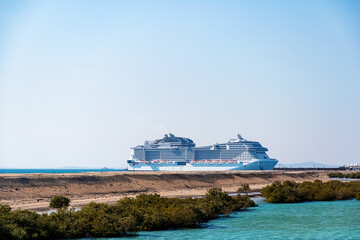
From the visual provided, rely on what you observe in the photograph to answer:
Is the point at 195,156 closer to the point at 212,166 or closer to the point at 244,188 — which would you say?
the point at 212,166

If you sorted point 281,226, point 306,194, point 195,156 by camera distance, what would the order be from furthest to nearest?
point 195,156, point 306,194, point 281,226

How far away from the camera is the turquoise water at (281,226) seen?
94.1 ft

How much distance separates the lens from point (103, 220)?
2853 cm

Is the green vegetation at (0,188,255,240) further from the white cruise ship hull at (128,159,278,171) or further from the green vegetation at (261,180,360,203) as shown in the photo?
the white cruise ship hull at (128,159,278,171)

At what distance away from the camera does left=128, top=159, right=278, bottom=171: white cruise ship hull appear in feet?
429

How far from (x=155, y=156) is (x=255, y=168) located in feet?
113

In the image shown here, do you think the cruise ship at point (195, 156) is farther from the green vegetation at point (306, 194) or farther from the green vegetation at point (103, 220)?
the green vegetation at point (103, 220)

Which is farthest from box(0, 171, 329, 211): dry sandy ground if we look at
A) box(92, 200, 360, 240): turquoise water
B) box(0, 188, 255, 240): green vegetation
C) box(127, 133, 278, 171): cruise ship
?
box(127, 133, 278, 171): cruise ship

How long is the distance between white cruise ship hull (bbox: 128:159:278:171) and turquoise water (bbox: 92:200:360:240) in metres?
86.0

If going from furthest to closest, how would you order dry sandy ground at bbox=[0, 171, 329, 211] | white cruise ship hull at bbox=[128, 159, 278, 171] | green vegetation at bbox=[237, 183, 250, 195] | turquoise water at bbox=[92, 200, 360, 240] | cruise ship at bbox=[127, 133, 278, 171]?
1. cruise ship at bbox=[127, 133, 278, 171]
2. white cruise ship hull at bbox=[128, 159, 278, 171]
3. green vegetation at bbox=[237, 183, 250, 195]
4. dry sandy ground at bbox=[0, 171, 329, 211]
5. turquoise water at bbox=[92, 200, 360, 240]

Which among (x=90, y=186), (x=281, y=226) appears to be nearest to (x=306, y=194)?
(x=281, y=226)

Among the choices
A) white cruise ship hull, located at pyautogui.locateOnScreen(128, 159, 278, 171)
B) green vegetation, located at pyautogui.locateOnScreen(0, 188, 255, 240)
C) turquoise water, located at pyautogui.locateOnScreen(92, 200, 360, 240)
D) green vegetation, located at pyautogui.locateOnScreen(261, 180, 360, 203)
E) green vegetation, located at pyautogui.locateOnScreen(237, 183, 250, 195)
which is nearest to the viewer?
green vegetation, located at pyautogui.locateOnScreen(0, 188, 255, 240)

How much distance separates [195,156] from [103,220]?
384 feet

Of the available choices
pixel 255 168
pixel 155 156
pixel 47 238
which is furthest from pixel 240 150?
pixel 47 238
